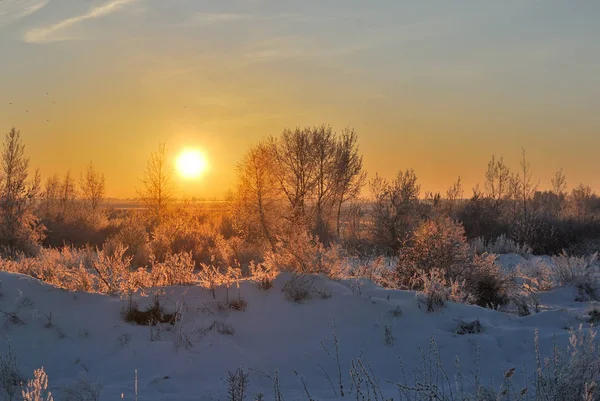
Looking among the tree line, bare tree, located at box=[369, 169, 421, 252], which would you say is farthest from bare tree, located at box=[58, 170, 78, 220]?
bare tree, located at box=[369, 169, 421, 252]

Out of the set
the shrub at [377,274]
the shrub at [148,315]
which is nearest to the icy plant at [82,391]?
the shrub at [148,315]

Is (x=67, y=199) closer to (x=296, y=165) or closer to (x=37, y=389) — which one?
(x=296, y=165)

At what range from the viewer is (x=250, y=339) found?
21.3 feet

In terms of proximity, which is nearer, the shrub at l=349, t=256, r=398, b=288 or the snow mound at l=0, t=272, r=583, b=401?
the snow mound at l=0, t=272, r=583, b=401

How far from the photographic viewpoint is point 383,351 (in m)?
6.31

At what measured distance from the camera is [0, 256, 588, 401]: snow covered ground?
18.4ft

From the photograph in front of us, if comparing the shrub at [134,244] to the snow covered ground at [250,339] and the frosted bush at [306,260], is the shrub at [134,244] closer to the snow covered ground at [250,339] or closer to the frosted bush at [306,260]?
the frosted bush at [306,260]

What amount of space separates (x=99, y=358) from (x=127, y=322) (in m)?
0.77

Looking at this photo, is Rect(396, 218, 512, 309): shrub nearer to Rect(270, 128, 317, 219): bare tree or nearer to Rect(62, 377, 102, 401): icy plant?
Rect(62, 377, 102, 401): icy plant

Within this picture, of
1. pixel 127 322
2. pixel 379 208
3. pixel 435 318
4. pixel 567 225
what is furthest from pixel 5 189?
pixel 567 225

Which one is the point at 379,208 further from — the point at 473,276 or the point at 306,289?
the point at 306,289

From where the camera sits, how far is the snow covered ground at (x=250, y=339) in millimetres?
5605

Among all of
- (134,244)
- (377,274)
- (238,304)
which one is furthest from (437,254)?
(134,244)

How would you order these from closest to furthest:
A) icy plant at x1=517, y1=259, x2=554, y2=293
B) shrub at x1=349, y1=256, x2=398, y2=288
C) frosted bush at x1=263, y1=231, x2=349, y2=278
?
frosted bush at x1=263, y1=231, x2=349, y2=278 < shrub at x1=349, y1=256, x2=398, y2=288 < icy plant at x1=517, y1=259, x2=554, y2=293
